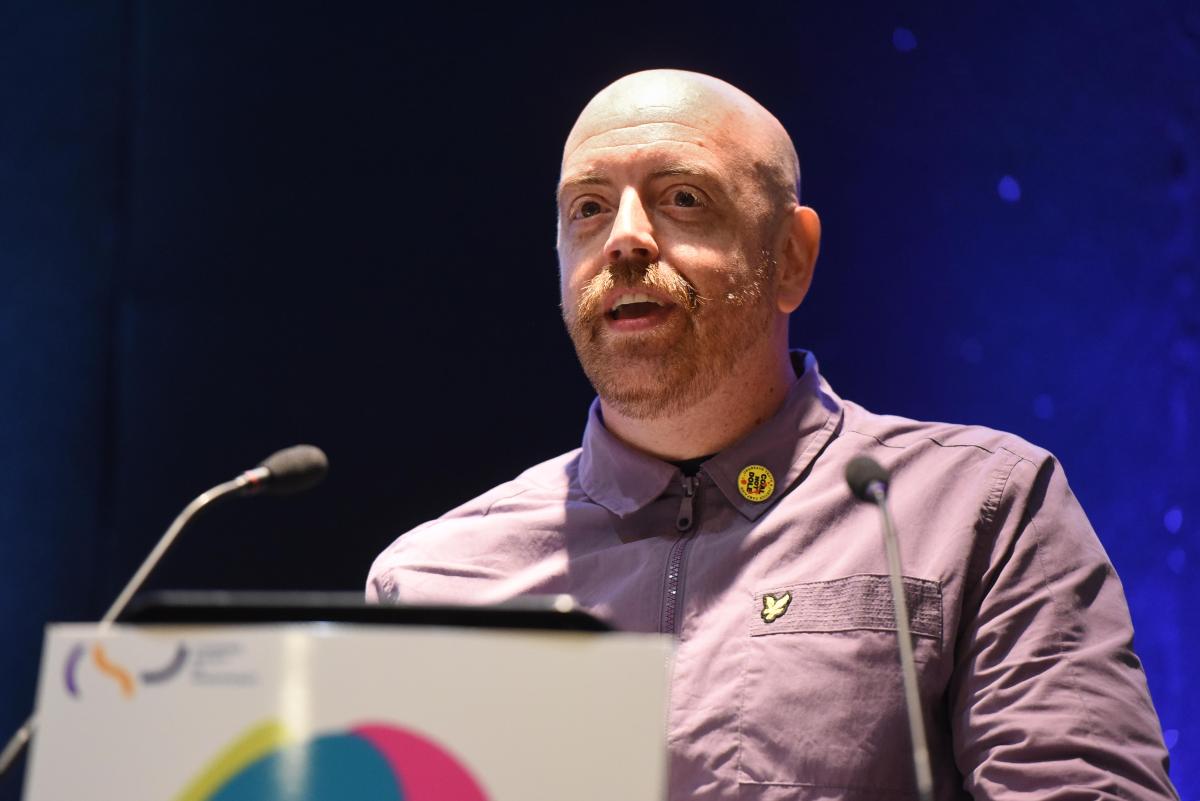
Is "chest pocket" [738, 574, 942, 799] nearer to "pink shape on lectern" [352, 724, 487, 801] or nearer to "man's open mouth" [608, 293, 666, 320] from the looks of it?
"man's open mouth" [608, 293, 666, 320]

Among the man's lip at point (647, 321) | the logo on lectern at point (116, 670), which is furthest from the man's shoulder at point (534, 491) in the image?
the logo on lectern at point (116, 670)

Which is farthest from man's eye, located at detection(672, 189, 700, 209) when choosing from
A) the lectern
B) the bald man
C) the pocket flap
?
the lectern

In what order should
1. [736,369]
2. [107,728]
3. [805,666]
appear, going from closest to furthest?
[107,728]
[805,666]
[736,369]

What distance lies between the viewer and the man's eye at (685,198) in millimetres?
1769

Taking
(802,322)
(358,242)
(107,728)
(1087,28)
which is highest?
(1087,28)

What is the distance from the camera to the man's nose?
67.6 inches

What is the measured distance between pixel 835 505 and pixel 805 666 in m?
0.23

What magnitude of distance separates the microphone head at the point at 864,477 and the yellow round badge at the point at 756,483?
45 centimetres

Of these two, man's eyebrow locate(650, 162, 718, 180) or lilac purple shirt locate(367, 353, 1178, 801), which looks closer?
lilac purple shirt locate(367, 353, 1178, 801)

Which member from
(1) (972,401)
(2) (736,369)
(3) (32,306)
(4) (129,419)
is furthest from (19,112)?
(1) (972,401)

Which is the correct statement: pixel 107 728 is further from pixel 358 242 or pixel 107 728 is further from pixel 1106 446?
pixel 1106 446

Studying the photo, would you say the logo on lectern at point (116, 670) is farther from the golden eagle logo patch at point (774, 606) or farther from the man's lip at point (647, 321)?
the man's lip at point (647, 321)

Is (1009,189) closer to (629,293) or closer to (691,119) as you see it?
(691,119)

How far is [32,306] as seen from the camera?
2264 mm
